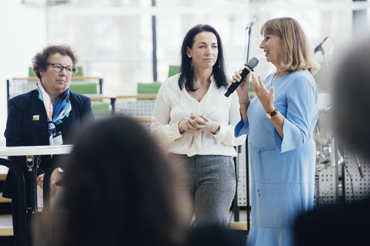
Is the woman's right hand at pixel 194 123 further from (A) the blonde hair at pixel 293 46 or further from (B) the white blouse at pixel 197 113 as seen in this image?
(A) the blonde hair at pixel 293 46

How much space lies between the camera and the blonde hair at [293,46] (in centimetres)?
177

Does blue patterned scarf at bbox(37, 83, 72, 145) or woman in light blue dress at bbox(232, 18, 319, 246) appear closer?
woman in light blue dress at bbox(232, 18, 319, 246)

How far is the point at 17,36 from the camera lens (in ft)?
22.5

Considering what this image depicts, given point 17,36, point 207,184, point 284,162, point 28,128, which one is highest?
point 17,36

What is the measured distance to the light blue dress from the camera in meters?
1.71

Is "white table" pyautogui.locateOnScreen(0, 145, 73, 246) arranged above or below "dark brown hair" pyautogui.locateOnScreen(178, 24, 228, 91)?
below

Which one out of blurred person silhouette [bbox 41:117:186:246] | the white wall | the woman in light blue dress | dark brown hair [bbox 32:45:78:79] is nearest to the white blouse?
the woman in light blue dress

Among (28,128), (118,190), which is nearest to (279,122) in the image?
(118,190)

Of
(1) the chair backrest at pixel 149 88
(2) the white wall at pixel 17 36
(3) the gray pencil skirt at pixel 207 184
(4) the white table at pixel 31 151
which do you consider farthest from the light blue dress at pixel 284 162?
(2) the white wall at pixel 17 36

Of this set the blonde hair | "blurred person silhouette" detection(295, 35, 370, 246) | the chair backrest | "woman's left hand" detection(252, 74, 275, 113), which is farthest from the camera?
the chair backrest

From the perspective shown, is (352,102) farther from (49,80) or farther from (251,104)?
(49,80)

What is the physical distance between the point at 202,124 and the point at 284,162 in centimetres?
46

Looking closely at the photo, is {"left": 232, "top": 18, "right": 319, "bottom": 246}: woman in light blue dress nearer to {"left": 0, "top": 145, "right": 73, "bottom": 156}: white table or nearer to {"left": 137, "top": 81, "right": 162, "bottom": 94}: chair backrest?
{"left": 0, "top": 145, "right": 73, "bottom": 156}: white table

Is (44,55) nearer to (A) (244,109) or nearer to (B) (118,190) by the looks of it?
(A) (244,109)
